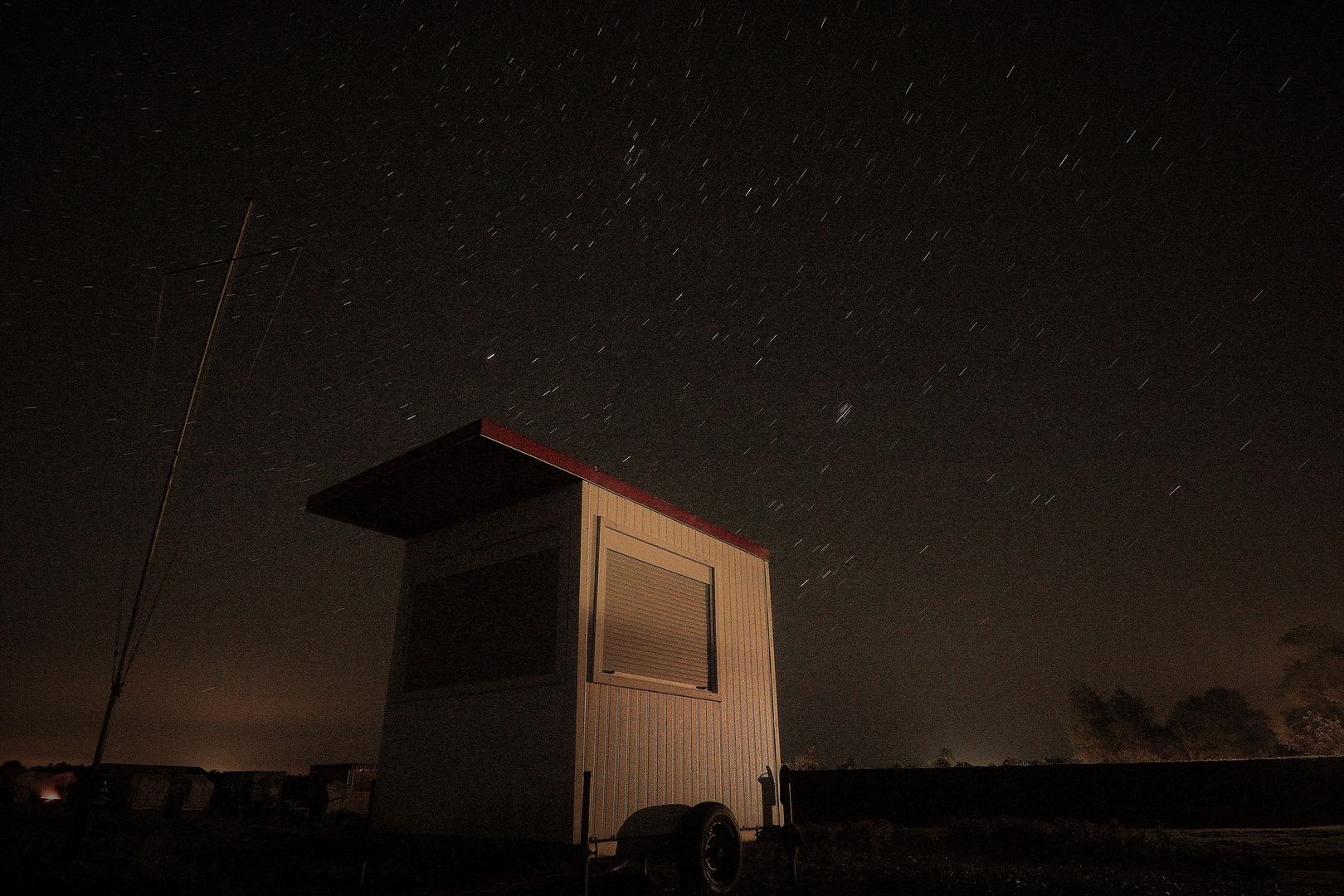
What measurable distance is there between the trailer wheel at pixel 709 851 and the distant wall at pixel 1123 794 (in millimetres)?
10145

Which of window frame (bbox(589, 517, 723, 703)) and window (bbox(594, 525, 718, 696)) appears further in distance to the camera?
window (bbox(594, 525, 718, 696))

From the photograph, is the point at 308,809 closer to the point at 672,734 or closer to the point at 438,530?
the point at 438,530

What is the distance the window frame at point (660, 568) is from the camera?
887 cm

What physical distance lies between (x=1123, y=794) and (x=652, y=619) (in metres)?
12.7

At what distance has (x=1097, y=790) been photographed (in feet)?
52.7

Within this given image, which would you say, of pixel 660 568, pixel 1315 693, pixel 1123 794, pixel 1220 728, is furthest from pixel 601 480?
pixel 1220 728

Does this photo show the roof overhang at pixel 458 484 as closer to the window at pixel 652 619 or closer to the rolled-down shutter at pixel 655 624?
the window at pixel 652 619

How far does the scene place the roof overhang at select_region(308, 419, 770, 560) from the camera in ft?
28.3

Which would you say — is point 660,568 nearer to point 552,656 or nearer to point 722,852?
point 552,656

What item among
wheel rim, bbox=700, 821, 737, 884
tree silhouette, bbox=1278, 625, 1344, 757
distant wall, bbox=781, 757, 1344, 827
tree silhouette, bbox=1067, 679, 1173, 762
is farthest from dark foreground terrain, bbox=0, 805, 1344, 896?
tree silhouette, bbox=1067, 679, 1173, 762

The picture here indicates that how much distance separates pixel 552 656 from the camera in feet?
29.0

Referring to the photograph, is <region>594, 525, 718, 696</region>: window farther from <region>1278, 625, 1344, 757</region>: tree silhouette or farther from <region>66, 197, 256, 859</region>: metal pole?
<region>1278, 625, 1344, 757</region>: tree silhouette

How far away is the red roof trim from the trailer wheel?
396cm

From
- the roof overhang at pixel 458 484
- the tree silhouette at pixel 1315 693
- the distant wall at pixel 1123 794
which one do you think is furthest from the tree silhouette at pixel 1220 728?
the roof overhang at pixel 458 484
